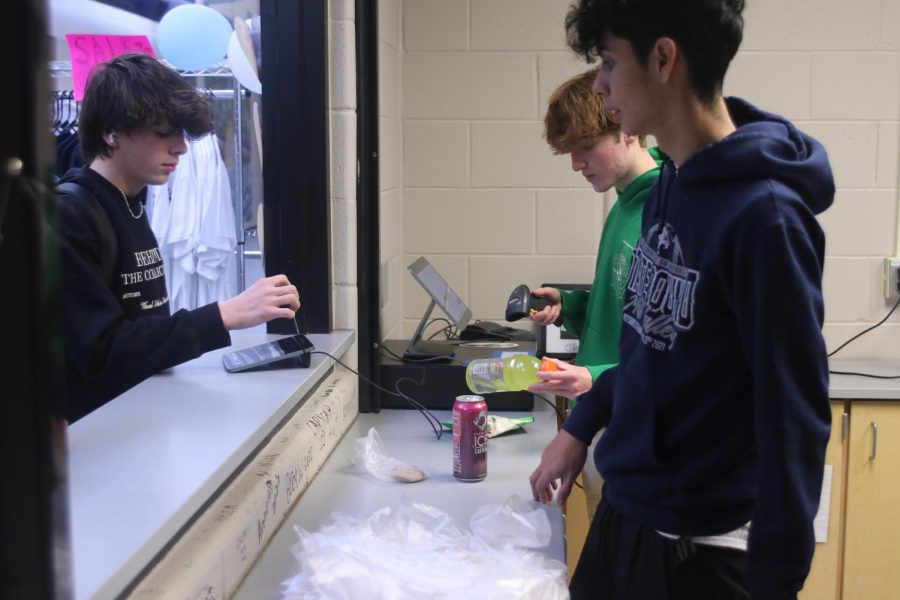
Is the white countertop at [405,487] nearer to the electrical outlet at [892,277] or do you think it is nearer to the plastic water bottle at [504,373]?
the plastic water bottle at [504,373]

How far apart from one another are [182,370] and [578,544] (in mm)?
1289

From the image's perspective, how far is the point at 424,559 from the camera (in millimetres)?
1322

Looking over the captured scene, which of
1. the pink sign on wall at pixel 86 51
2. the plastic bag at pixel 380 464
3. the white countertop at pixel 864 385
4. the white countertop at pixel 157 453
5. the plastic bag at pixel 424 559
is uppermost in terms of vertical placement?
the pink sign on wall at pixel 86 51

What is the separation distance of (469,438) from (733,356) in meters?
0.74

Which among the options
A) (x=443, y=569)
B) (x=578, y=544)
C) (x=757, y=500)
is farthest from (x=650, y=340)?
(x=578, y=544)

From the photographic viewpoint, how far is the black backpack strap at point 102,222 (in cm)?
159

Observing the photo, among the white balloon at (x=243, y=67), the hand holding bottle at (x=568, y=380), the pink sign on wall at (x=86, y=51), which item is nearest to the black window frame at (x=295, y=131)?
the white balloon at (x=243, y=67)

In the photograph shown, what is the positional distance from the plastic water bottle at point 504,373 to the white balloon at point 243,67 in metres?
0.89

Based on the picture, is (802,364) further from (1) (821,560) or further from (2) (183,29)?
(2) (183,29)

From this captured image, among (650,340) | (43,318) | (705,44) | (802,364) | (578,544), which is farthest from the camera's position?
(578,544)

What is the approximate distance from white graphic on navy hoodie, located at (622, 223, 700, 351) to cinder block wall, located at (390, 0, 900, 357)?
60.4 inches

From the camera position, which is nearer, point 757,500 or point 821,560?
point 757,500

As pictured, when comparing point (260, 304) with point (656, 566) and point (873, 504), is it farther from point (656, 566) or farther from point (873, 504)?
point (873, 504)

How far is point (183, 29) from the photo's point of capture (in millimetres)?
2906
